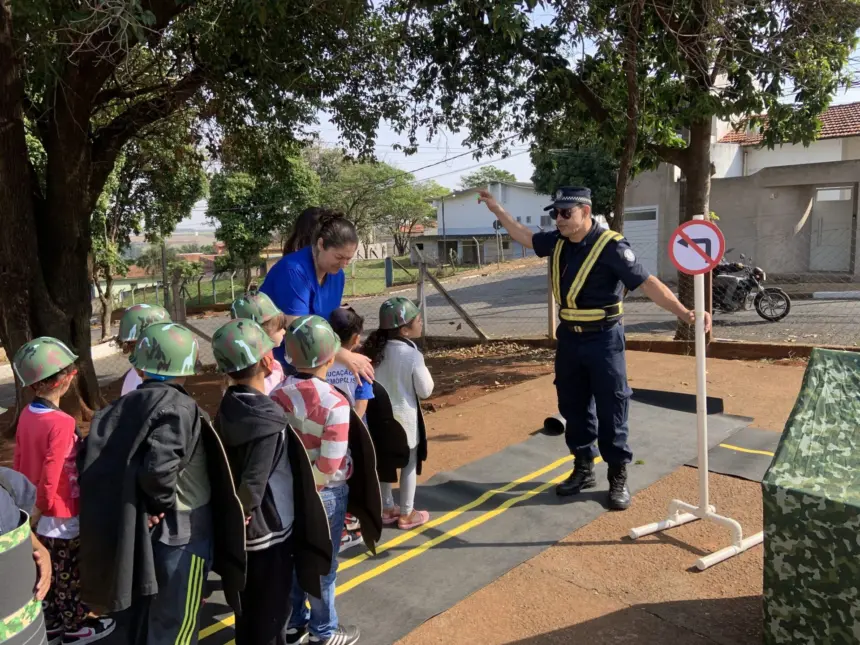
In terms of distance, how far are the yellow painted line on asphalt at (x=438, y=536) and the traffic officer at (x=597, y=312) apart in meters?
0.59

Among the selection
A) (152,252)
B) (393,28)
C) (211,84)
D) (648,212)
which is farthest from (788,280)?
(152,252)

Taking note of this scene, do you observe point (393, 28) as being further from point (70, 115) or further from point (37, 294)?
point (37, 294)

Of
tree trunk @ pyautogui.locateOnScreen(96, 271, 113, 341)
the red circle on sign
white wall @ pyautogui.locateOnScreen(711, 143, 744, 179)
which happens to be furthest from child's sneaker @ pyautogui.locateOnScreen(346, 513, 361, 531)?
white wall @ pyautogui.locateOnScreen(711, 143, 744, 179)

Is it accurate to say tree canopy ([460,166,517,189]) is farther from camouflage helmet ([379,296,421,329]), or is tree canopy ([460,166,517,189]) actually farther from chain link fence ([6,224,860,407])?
camouflage helmet ([379,296,421,329])

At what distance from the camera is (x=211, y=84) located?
7.70 meters

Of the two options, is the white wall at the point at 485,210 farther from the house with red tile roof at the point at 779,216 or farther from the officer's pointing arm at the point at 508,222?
the officer's pointing arm at the point at 508,222

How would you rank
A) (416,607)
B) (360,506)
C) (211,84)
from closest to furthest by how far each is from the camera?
(360,506), (416,607), (211,84)

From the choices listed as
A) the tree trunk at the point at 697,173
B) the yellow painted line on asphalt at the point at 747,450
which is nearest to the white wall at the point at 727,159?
the tree trunk at the point at 697,173

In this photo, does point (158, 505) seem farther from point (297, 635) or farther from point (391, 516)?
point (391, 516)

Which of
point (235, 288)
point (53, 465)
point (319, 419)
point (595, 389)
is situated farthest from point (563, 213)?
point (235, 288)

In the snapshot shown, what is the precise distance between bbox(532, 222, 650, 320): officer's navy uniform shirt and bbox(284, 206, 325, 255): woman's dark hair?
4.82 ft

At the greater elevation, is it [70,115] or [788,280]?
[70,115]

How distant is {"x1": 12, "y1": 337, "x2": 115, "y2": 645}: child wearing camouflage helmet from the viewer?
2521 millimetres

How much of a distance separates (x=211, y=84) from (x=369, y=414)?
5.85 metres
